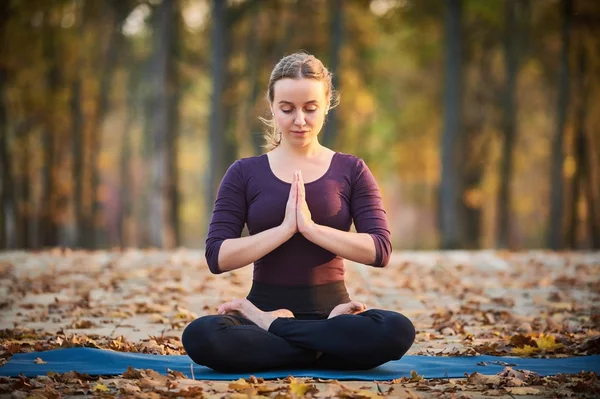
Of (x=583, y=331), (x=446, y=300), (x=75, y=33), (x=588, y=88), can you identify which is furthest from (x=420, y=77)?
(x=583, y=331)

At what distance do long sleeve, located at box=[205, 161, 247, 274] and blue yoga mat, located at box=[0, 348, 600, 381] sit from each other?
65 centimetres

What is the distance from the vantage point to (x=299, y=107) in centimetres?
535

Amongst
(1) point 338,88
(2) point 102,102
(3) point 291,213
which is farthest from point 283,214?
(2) point 102,102

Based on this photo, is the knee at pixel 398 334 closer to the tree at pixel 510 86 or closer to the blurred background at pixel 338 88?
the blurred background at pixel 338 88

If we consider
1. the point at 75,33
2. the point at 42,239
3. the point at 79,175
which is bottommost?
the point at 42,239

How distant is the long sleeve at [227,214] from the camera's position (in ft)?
17.6

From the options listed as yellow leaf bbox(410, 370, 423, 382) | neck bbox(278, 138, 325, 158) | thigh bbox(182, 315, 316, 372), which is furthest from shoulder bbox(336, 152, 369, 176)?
yellow leaf bbox(410, 370, 423, 382)

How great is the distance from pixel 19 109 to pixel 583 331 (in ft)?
60.4

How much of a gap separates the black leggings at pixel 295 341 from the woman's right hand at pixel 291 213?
1.77ft

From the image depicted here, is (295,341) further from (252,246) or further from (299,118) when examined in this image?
(299,118)

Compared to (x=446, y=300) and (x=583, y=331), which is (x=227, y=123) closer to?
(x=446, y=300)

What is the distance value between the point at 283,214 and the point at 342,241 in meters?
0.42

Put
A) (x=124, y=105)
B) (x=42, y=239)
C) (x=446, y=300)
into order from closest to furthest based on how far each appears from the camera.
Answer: (x=446, y=300) → (x=42, y=239) → (x=124, y=105)

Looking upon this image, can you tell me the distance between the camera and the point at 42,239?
80.3 ft
